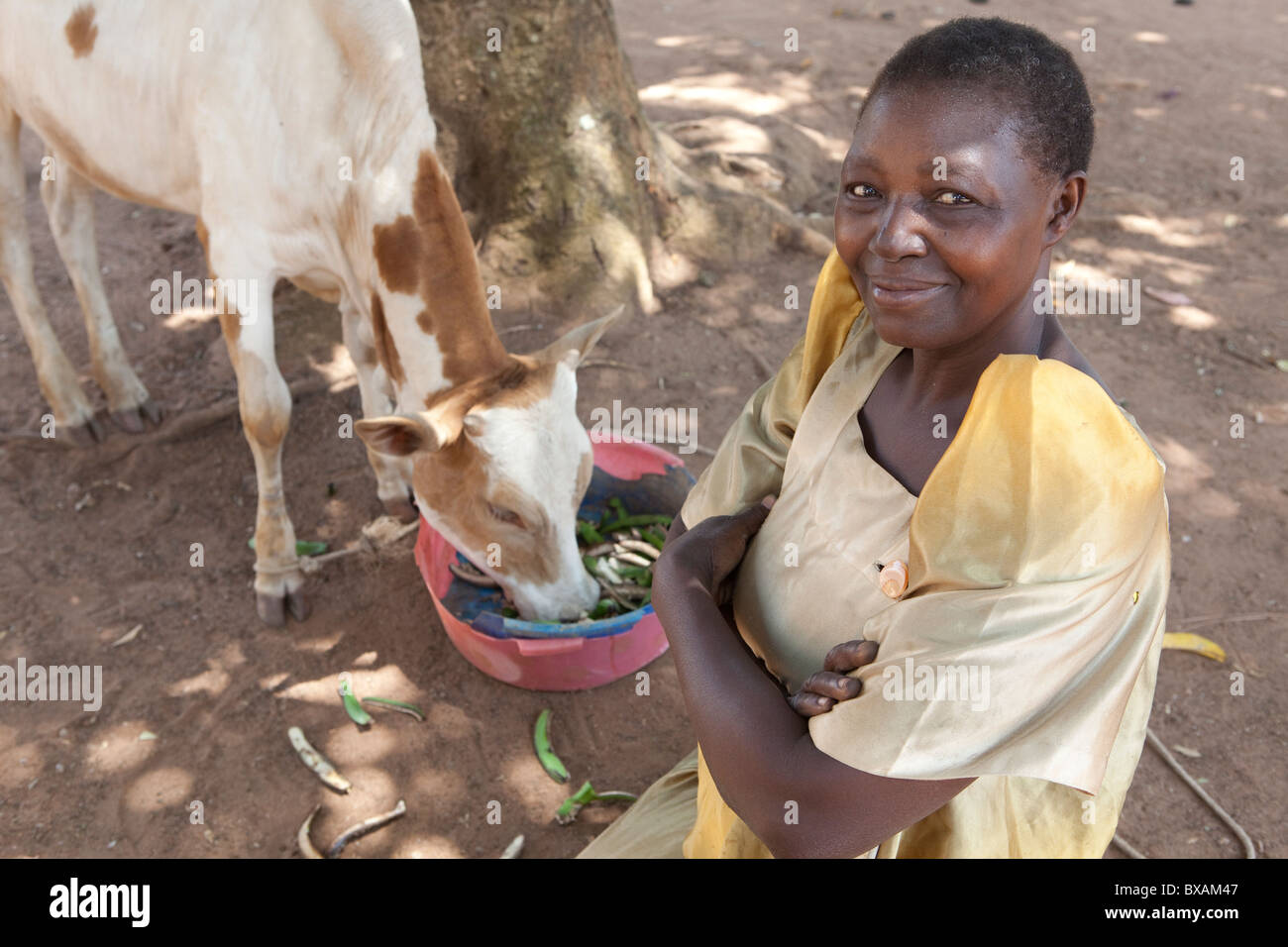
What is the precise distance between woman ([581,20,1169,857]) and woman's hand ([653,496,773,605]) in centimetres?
8

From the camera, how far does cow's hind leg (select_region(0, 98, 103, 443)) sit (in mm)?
4664

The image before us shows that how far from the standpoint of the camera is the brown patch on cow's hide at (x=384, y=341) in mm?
3576

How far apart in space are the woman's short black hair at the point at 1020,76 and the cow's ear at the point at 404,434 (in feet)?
6.47

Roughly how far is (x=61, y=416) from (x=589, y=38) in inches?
125

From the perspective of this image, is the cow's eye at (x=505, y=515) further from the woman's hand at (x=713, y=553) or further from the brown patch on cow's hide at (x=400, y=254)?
the woman's hand at (x=713, y=553)

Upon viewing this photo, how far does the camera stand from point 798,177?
6793 mm

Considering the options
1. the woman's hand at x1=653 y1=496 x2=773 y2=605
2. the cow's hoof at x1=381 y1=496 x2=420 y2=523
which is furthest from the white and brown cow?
the woman's hand at x1=653 y1=496 x2=773 y2=605

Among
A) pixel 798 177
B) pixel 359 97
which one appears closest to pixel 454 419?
pixel 359 97

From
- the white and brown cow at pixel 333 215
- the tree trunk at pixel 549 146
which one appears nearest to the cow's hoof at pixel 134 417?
the white and brown cow at pixel 333 215

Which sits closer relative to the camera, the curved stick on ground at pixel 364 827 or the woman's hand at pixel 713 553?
the woman's hand at pixel 713 553

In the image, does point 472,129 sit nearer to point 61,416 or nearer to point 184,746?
point 61,416

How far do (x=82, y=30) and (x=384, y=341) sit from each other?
1742 millimetres

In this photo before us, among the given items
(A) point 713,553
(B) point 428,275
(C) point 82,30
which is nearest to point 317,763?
(B) point 428,275

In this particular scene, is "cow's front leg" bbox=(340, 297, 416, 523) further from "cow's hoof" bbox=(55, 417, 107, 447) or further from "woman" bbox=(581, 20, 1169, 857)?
"woman" bbox=(581, 20, 1169, 857)
